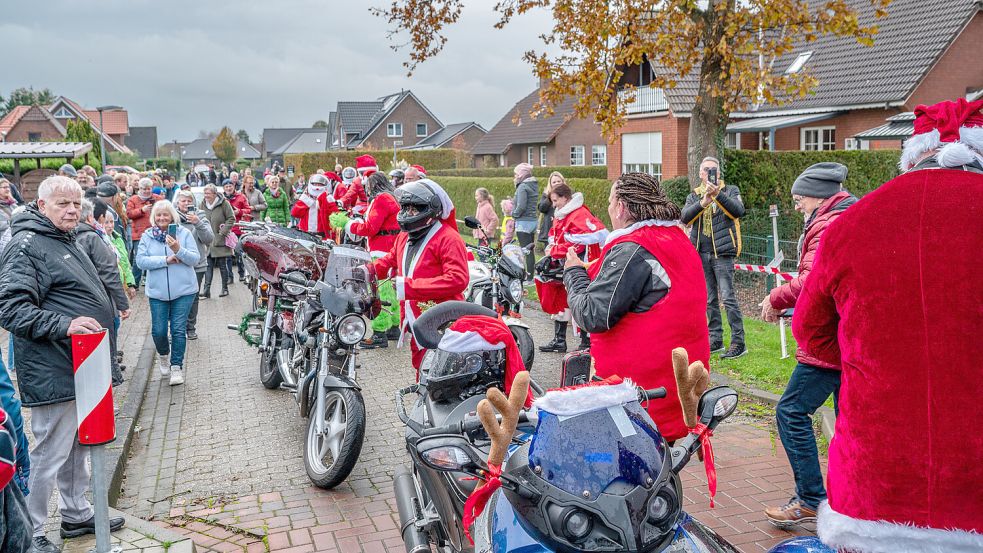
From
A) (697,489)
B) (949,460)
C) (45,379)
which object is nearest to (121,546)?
(45,379)

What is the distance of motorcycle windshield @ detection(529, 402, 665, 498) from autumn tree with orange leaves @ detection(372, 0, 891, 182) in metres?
9.87

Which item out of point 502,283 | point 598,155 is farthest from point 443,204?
point 598,155

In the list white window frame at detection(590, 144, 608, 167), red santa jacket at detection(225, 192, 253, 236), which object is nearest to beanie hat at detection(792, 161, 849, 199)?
red santa jacket at detection(225, 192, 253, 236)

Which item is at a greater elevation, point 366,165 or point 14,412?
point 366,165

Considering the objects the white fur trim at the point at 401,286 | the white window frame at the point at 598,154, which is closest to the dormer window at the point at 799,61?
the white window frame at the point at 598,154

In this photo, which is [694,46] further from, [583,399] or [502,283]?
[583,399]

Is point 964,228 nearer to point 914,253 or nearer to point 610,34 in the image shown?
point 914,253

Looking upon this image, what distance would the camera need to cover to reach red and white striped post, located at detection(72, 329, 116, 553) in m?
4.05

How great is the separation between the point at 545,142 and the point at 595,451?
49958mm

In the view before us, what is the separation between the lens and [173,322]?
8547mm

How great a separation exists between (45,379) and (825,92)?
27.1 metres

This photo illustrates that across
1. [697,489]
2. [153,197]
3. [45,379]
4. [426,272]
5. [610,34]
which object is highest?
[610,34]

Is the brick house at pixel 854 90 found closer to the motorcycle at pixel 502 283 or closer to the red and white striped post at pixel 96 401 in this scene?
the motorcycle at pixel 502 283

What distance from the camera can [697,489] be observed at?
5.21 m
